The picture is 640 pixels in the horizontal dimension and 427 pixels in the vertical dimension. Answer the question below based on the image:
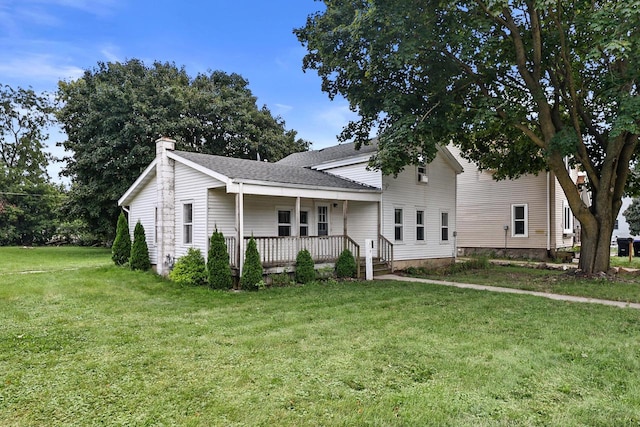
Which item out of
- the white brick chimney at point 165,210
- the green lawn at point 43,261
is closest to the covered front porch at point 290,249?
the white brick chimney at point 165,210

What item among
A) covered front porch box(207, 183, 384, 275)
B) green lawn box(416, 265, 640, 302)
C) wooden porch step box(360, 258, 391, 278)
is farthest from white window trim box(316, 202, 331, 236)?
green lawn box(416, 265, 640, 302)

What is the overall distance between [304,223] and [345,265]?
7.44 feet

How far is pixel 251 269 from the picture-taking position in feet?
33.5

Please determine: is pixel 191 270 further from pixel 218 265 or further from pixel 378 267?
pixel 378 267

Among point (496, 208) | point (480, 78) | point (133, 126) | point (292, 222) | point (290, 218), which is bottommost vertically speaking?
point (292, 222)

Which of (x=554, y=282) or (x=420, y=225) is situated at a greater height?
(x=420, y=225)

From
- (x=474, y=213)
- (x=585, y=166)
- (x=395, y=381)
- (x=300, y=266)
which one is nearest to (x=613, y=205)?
(x=585, y=166)

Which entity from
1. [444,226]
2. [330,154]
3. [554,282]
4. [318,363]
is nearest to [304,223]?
[330,154]

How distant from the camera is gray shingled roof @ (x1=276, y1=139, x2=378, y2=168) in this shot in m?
15.7

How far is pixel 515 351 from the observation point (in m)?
5.22

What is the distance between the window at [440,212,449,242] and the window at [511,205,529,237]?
5536 mm

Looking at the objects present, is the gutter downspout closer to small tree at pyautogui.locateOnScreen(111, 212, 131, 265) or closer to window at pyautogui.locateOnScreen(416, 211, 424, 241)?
small tree at pyautogui.locateOnScreen(111, 212, 131, 265)

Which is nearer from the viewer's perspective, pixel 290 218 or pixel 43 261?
pixel 290 218

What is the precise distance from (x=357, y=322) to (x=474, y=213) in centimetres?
1694
